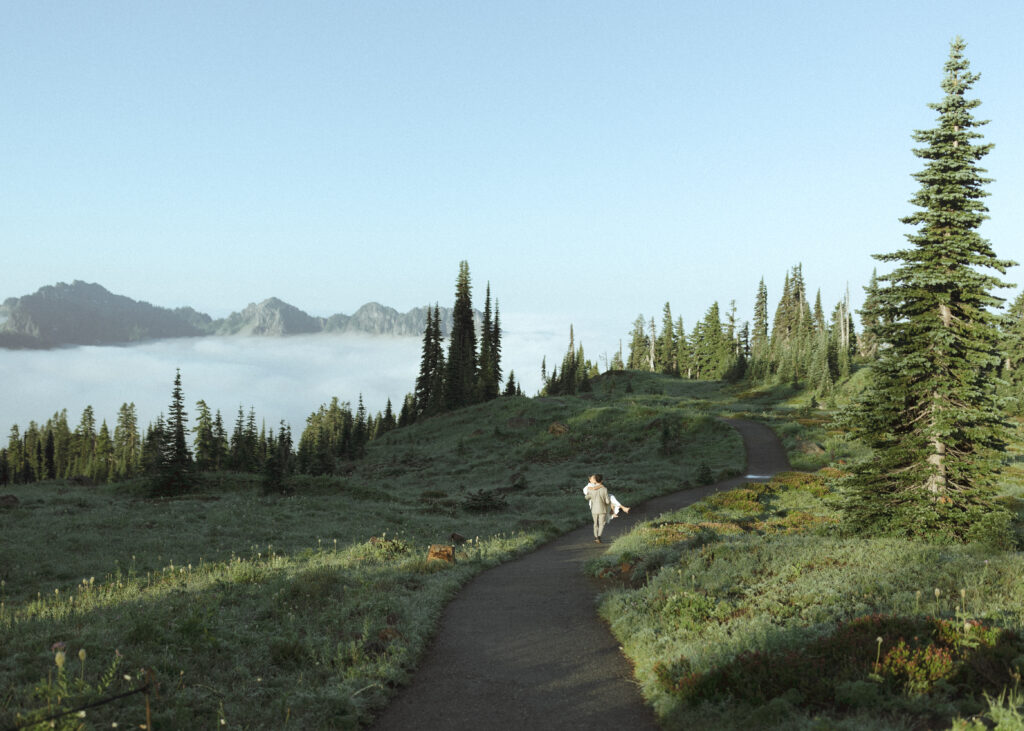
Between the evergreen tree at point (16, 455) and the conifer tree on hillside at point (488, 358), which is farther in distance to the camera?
the evergreen tree at point (16, 455)

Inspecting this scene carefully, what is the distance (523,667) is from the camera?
8719 millimetres

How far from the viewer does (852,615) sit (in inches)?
338

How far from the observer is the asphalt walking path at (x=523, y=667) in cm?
718

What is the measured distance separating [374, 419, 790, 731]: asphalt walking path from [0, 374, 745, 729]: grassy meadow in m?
0.49

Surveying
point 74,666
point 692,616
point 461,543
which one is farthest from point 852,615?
point 461,543

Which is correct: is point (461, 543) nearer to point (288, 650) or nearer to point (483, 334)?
point (288, 650)

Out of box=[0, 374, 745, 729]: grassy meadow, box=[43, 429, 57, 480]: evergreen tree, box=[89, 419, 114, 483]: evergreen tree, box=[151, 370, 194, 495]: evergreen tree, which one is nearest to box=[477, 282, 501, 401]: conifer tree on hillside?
box=[0, 374, 745, 729]: grassy meadow

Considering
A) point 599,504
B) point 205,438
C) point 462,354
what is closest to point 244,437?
point 205,438

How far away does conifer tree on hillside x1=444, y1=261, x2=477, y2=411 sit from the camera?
8300 centimetres

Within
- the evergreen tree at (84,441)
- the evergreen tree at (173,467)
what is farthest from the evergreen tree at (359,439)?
the evergreen tree at (84,441)

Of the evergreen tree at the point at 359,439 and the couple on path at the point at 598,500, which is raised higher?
the couple on path at the point at 598,500

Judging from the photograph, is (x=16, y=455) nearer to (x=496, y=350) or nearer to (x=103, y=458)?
(x=103, y=458)

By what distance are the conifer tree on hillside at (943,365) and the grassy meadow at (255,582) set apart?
36.2ft

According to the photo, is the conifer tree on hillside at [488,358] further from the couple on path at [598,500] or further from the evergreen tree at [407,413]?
the couple on path at [598,500]
